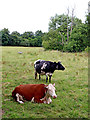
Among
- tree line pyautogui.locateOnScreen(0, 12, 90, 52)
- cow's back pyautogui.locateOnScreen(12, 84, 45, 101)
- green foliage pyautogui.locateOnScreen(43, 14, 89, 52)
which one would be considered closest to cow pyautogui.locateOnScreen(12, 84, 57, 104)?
cow's back pyautogui.locateOnScreen(12, 84, 45, 101)

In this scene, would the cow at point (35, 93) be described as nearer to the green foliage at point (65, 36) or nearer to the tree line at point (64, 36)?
the tree line at point (64, 36)

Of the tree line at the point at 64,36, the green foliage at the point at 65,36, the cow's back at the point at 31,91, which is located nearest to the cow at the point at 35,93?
the cow's back at the point at 31,91

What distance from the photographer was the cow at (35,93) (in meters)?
5.05

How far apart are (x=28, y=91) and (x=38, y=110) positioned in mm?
810

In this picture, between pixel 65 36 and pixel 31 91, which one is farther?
pixel 65 36

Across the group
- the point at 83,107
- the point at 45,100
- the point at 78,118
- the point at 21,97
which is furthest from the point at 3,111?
the point at 83,107

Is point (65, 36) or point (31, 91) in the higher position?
point (65, 36)

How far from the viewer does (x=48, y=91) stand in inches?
197

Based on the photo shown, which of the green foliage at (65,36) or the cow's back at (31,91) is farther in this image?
the green foliage at (65,36)

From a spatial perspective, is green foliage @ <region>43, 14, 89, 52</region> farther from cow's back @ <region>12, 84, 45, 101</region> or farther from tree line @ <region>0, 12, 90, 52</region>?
cow's back @ <region>12, 84, 45, 101</region>

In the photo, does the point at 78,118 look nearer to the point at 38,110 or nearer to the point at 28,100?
the point at 38,110

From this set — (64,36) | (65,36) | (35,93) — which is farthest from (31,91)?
(65,36)

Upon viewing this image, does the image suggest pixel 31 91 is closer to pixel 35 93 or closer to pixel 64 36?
pixel 35 93

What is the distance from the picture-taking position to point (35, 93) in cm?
512
